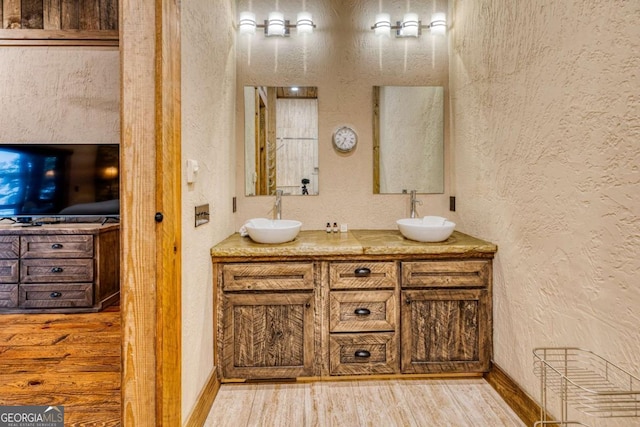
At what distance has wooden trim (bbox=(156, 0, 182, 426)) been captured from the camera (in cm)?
135

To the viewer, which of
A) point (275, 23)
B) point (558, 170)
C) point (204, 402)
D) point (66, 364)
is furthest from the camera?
point (275, 23)

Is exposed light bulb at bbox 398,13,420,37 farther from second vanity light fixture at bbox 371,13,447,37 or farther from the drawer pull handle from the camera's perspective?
the drawer pull handle

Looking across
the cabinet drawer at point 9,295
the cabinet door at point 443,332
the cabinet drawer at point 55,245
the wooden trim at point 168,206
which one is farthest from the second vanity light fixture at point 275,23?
the cabinet drawer at point 9,295

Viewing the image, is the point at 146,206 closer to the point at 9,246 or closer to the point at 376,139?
the point at 376,139

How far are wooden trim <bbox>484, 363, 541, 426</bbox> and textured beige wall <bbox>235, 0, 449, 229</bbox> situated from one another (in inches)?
48.3

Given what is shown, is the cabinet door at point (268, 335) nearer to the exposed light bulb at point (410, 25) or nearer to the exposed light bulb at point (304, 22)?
the exposed light bulb at point (304, 22)

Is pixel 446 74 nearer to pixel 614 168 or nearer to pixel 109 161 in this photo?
pixel 614 168

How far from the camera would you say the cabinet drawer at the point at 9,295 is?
3.30 m

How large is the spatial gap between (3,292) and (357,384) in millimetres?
3391

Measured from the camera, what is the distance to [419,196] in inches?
112

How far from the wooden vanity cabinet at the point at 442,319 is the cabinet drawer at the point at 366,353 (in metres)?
0.08

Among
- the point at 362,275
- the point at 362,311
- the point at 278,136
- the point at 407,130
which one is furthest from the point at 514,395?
the point at 278,136

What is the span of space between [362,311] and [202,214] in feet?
3.62

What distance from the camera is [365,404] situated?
1.98 m
